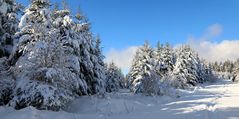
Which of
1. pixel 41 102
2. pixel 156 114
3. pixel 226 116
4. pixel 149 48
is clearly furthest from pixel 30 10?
pixel 149 48

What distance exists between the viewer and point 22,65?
17891 millimetres

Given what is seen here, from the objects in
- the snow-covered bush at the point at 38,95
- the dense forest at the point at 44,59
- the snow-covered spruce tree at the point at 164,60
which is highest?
the snow-covered spruce tree at the point at 164,60

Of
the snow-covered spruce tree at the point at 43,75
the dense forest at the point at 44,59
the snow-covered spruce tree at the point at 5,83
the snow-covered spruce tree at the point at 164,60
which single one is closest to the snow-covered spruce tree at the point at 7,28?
the dense forest at the point at 44,59

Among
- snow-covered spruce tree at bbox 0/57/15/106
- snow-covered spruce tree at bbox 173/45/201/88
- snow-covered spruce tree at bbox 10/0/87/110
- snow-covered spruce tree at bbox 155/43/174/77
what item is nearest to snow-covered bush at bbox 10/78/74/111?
snow-covered spruce tree at bbox 10/0/87/110

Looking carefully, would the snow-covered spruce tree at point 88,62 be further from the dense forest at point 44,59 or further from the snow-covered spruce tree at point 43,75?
the snow-covered spruce tree at point 43,75

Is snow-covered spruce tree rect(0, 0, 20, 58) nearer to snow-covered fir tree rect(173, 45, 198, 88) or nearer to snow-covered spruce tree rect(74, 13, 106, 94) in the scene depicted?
snow-covered spruce tree rect(74, 13, 106, 94)

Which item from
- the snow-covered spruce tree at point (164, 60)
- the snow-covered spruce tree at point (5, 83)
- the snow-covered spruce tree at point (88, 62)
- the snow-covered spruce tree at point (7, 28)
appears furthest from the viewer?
the snow-covered spruce tree at point (164, 60)

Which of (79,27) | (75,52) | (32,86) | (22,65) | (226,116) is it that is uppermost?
(79,27)

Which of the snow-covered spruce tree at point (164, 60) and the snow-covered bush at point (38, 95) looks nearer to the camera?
the snow-covered bush at point (38, 95)

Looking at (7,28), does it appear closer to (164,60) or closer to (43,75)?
(43,75)

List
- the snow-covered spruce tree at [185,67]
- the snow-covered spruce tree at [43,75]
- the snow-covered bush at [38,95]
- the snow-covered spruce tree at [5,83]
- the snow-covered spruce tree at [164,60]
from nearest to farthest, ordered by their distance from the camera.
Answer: the snow-covered bush at [38,95]
the snow-covered spruce tree at [43,75]
the snow-covered spruce tree at [5,83]
the snow-covered spruce tree at [185,67]
the snow-covered spruce tree at [164,60]

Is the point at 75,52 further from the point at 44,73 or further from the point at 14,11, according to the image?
the point at 44,73

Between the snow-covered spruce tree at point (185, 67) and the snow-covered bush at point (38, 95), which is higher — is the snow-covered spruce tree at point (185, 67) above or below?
above

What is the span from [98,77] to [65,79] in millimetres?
12882
